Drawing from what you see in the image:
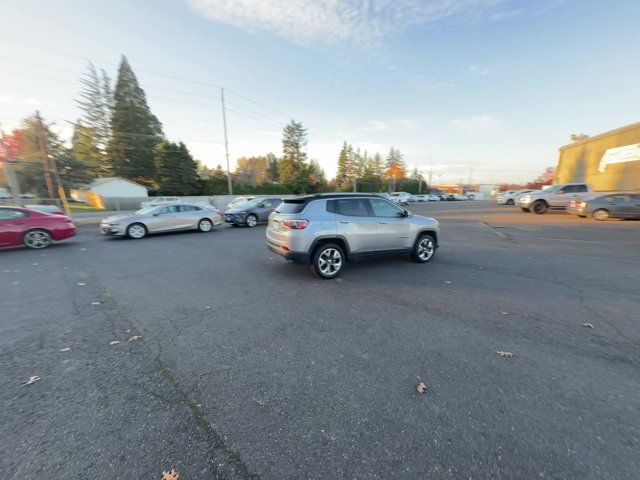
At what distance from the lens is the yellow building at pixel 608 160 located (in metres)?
19.5

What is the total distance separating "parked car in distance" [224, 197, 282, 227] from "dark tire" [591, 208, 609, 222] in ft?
61.0

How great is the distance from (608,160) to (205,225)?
31.4 m

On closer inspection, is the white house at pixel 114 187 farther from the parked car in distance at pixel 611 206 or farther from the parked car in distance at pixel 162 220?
the parked car in distance at pixel 611 206

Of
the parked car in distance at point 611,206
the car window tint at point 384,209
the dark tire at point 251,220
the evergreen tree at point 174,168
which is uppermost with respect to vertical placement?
the evergreen tree at point 174,168

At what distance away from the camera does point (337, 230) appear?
5.57m

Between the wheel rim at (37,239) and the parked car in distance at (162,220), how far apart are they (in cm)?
183

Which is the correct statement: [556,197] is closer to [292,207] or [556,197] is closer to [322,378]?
[292,207]

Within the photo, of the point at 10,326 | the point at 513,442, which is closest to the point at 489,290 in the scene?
the point at 513,442

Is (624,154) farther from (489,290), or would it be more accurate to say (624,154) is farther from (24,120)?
(24,120)

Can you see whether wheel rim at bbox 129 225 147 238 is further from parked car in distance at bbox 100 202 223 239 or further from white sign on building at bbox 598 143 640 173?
white sign on building at bbox 598 143 640 173

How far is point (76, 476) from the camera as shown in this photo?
1683 millimetres

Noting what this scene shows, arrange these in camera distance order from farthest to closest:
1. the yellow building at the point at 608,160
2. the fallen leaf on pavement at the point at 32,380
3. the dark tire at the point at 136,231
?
the yellow building at the point at 608,160, the dark tire at the point at 136,231, the fallen leaf on pavement at the point at 32,380

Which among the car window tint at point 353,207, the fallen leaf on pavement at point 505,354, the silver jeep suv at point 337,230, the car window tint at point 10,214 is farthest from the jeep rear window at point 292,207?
the car window tint at point 10,214

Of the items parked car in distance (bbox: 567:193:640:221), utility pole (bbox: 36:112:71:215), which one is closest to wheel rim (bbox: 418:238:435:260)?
parked car in distance (bbox: 567:193:640:221)
